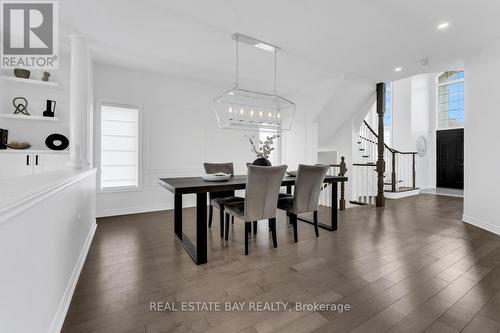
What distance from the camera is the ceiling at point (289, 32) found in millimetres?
2496

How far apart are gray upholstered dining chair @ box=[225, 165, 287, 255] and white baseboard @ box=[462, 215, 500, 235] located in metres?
3.08

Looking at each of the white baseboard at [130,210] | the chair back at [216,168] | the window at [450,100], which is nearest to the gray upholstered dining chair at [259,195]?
the chair back at [216,168]

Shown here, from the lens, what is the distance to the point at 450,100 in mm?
7297

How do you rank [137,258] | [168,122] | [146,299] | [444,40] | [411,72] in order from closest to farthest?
[146,299] < [137,258] < [444,40] < [411,72] < [168,122]

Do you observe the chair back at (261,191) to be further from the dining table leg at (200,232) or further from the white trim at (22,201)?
the white trim at (22,201)

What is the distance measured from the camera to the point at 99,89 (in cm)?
408

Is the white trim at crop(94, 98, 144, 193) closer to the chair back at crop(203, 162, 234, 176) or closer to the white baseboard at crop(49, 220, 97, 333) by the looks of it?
the chair back at crop(203, 162, 234, 176)

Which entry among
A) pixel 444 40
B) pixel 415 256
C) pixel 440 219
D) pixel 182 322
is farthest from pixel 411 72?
pixel 182 322

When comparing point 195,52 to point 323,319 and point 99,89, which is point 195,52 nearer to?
point 99,89

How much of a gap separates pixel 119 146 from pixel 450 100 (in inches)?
370

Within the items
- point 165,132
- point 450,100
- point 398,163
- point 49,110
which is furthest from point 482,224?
point 49,110

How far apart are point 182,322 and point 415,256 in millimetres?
2383

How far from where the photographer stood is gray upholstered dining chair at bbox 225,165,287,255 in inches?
97.3

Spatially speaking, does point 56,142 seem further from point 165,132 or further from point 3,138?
point 165,132
